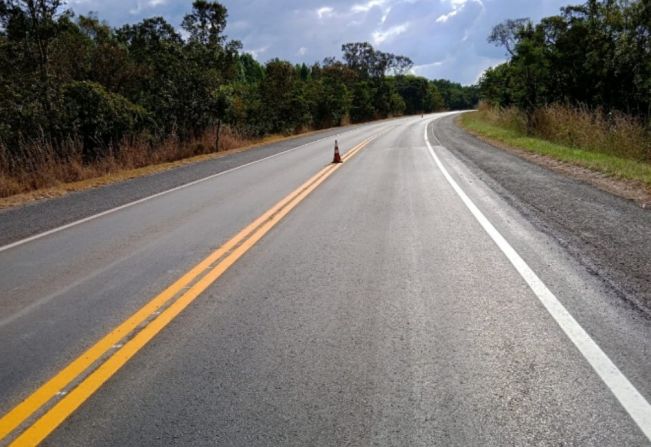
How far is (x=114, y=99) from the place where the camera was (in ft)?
57.9

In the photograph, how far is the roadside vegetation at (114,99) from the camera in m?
15.0

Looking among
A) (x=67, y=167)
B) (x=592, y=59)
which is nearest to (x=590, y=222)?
(x=67, y=167)

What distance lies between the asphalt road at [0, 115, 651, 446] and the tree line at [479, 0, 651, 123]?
58.1ft

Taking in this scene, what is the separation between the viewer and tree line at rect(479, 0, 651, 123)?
Answer: 834 inches

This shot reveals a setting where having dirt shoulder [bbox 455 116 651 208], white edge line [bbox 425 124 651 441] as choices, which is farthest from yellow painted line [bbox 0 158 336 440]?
dirt shoulder [bbox 455 116 651 208]

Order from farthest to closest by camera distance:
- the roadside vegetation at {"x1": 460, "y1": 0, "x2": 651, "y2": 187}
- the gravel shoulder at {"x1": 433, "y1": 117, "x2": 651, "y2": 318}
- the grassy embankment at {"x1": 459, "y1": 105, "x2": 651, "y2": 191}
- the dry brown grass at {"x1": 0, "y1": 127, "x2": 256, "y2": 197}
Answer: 1. the roadside vegetation at {"x1": 460, "y1": 0, "x2": 651, "y2": 187}
2. the dry brown grass at {"x1": 0, "y1": 127, "x2": 256, "y2": 197}
3. the grassy embankment at {"x1": 459, "y1": 105, "x2": 651, "y2": 191}
4. the gravel shoulder at {"x1": 433, "y1": 117, "x2": 651, "y2": 318}

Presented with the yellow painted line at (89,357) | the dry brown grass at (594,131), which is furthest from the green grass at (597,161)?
the yellow painted line at (89,357)

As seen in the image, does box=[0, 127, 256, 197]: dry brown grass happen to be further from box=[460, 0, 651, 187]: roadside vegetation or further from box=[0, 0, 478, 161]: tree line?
box=[460, 0, 651, 187]: roadside vegetation

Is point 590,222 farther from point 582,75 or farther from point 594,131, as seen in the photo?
point 582,75

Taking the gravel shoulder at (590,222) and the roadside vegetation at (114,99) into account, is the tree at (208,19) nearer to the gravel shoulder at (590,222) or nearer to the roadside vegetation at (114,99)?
the roadside vegetation at (114,99)

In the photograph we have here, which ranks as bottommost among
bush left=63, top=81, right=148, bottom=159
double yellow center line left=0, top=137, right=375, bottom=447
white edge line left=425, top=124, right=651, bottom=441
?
white edge line left=425, top=124, right=651, bottom=441

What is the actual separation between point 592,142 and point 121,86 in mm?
21304

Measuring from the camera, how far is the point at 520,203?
852 centimetres

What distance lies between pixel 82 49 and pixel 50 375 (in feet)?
82.8
